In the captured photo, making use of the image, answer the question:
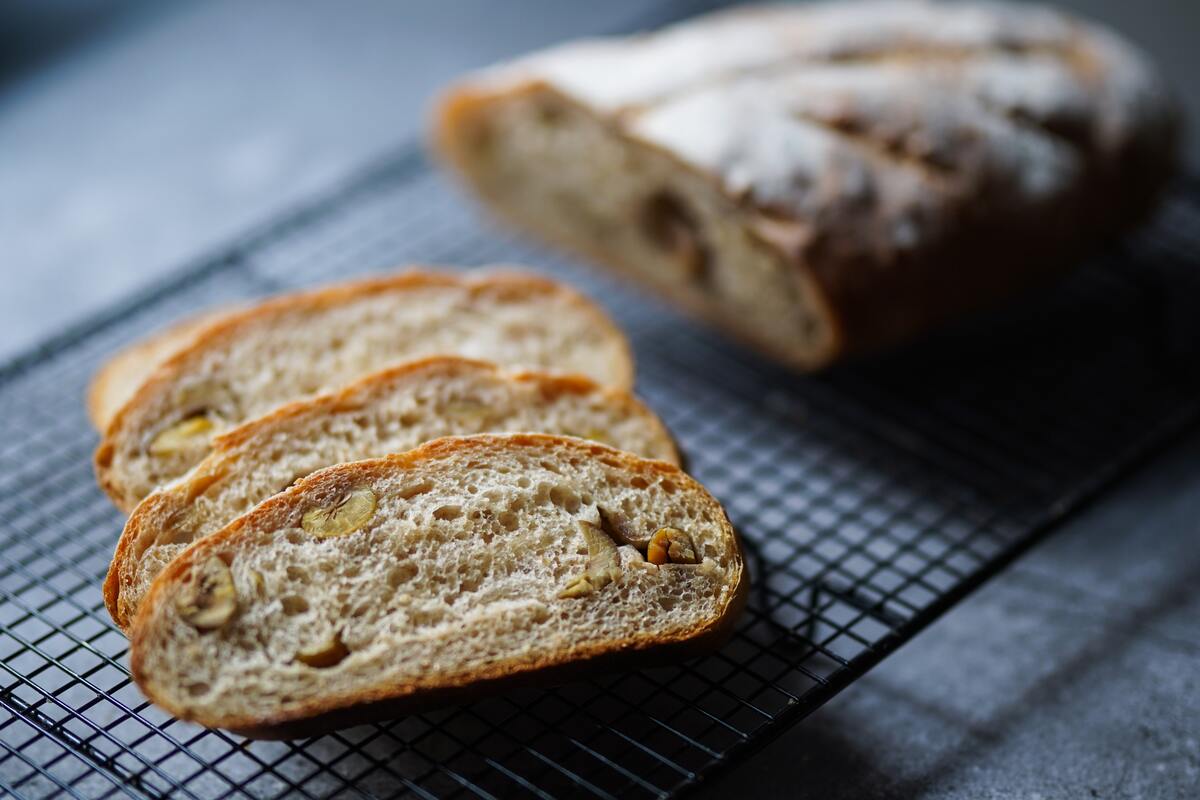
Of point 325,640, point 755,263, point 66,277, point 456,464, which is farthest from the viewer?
point 66,277

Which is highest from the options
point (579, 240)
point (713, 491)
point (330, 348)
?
point (330, 348)

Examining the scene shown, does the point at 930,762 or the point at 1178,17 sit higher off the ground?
the point at 1178,17

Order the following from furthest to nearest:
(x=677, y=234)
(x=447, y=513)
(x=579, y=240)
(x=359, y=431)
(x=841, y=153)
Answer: (x=579, y=240) → (x=677, y=234) → (x=841, y=153) → (x=359, y=431) → (x=447, y=513)

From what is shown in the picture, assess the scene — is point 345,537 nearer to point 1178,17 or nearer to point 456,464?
point 456,464

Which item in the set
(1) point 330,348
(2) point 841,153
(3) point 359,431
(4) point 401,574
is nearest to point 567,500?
(4) point 401,574

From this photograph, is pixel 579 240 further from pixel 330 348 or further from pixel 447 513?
pixel 447 513

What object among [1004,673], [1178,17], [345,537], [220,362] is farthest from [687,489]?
[1178,17]

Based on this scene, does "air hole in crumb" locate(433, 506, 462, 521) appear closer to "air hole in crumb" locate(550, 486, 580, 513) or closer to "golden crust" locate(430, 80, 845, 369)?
"air hole in crumb" locate(550, 486, 580, 513)
